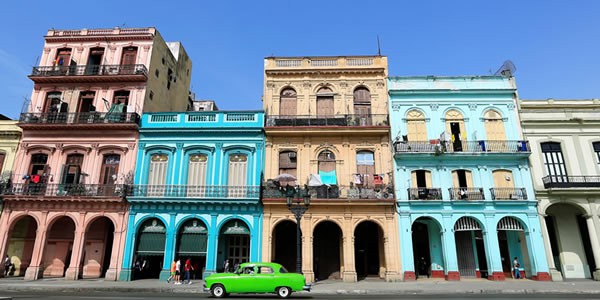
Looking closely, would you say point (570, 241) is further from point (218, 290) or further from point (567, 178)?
point (218, 290)

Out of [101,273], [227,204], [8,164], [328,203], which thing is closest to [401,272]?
[328,203]

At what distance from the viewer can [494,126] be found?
21.0m

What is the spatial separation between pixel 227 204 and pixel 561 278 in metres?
18.7

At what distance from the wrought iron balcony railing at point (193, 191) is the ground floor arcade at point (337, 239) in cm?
132

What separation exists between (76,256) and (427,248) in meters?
20.6

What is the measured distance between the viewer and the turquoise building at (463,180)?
18.9m

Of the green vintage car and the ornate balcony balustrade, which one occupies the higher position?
the ornate balcony balustrade

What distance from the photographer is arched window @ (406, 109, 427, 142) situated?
20.9 meters

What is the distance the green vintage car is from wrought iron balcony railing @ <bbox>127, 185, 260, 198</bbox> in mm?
6740

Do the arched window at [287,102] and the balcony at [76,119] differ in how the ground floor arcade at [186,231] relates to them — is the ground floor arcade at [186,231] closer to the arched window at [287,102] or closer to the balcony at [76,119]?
the balcony at [76,119]

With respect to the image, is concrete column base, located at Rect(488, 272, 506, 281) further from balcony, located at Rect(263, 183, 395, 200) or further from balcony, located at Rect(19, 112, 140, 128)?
balcony, located at Rect(19, 112, 140, 128)

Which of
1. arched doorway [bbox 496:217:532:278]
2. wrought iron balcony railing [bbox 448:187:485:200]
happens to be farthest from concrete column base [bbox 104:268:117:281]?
arched doorway [bbox 496:217:532:278]

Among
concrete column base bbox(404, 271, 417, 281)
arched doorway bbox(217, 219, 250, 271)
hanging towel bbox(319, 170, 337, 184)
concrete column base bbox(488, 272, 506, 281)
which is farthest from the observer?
hanging towel bbox(319, 170, 337, 184)

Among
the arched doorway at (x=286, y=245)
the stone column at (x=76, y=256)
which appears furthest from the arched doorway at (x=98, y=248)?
the arched doorway at (x=286, y=245)
